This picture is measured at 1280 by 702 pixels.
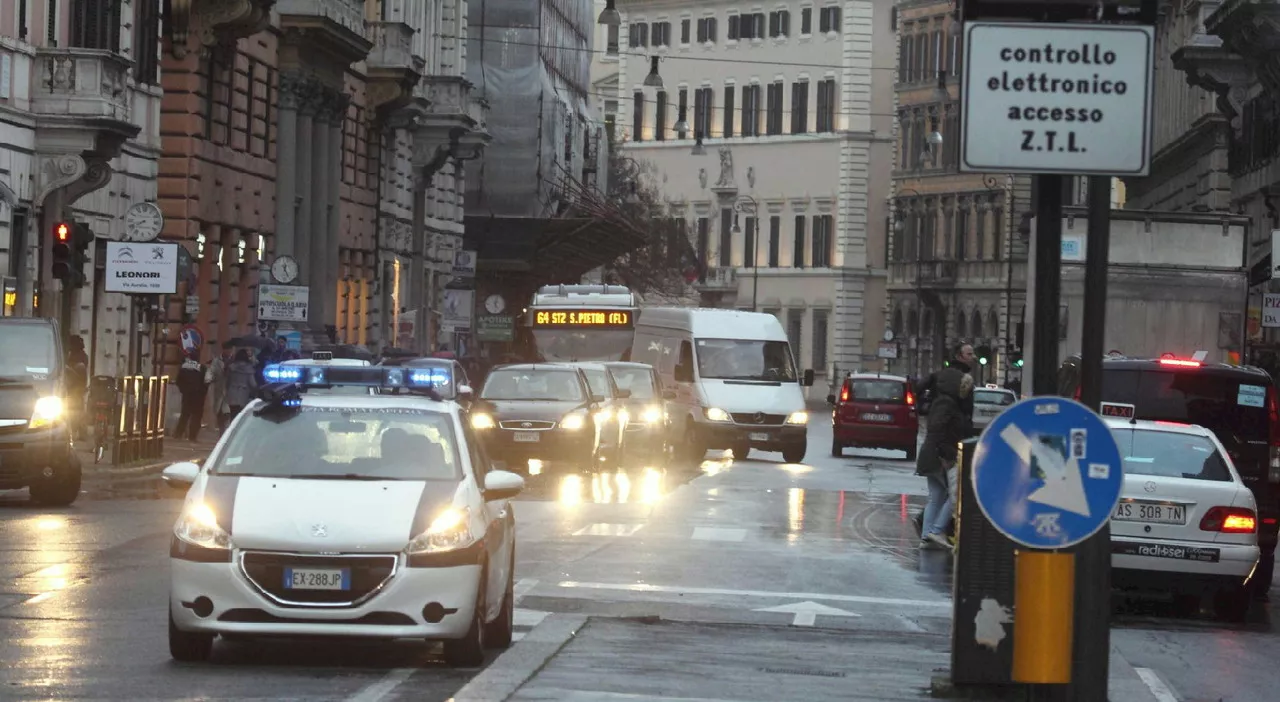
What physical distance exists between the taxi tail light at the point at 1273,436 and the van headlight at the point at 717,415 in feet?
75.4

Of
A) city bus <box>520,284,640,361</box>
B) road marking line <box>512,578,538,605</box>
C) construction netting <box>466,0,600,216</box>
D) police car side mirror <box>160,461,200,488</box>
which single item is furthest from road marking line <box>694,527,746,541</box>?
construction netting <box>466,0,600,216</box>

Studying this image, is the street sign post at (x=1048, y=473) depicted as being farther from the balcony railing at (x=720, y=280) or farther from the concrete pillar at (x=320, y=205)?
the balcony railing at (x=720, y=280)

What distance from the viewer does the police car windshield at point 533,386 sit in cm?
3733

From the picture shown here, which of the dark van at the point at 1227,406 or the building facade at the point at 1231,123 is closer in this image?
the dark van at the point at 1227,406

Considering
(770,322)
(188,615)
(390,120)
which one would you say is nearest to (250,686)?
(188,615)

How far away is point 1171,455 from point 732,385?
26.7m

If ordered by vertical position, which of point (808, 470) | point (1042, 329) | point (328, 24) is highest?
point (328, 24)

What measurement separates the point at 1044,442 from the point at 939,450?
1529 cm

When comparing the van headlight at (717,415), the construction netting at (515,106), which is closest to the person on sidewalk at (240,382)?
the van headlight at (717,415)

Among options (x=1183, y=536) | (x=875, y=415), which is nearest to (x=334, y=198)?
(x=875, y=415)

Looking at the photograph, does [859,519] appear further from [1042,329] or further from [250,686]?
[1042,329]

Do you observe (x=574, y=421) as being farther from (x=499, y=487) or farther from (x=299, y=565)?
(x=299, y=565)

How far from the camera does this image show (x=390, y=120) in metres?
67.0

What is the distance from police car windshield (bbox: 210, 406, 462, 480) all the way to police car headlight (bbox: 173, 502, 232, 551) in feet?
2.00
